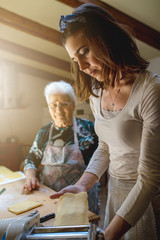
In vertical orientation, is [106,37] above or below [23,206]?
above

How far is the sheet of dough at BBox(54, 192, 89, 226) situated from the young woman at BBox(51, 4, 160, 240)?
0.26ft

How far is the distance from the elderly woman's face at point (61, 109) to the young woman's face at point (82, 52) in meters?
1.10

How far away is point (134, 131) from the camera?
810 millimetres

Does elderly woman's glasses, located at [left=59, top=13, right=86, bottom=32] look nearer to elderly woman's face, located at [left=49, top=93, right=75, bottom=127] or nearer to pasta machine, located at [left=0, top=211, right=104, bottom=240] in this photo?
pasta machine, located at [left=0, top=211, right=104, bottom=240]

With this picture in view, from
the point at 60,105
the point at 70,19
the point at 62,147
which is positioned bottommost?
the point at 62,147

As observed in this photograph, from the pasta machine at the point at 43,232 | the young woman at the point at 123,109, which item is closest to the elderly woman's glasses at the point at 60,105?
the young woman at the point at 123,109

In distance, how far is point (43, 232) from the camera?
0.67m

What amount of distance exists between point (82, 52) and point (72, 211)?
660 mm

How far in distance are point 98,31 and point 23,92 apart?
5.42 m

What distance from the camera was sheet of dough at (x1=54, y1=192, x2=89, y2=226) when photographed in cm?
73

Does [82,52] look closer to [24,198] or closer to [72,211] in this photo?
[72,211]

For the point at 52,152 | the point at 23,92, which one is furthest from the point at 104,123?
the point at 23,92

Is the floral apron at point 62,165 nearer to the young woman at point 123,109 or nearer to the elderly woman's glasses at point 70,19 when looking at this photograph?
the young woman at point 123,109

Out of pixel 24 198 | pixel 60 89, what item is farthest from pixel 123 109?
pixel 60 89
